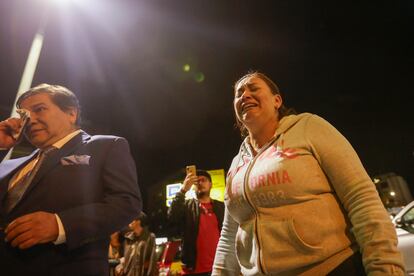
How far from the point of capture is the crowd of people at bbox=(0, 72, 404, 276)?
5.13 feet

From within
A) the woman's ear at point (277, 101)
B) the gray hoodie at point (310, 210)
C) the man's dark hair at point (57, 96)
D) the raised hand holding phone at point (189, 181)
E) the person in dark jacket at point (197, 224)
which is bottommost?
the person in dark jacket at point (197, 224)

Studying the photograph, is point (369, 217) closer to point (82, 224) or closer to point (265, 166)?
point (265, 166)

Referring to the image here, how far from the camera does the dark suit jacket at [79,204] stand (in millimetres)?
1626

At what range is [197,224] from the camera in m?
4.96

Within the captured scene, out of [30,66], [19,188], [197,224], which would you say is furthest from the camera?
[197,224]

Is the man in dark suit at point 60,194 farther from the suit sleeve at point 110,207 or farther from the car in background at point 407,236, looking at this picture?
the car in background at point 407,236

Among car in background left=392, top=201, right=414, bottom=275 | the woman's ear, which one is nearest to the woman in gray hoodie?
the woman's ear

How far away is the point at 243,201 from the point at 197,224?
3.19 meters

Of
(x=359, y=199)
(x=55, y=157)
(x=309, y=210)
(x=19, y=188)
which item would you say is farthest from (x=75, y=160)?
(x=359, y=199)

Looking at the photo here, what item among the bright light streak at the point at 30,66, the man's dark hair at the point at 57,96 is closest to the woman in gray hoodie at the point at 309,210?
the man's dark hair at the point at 57,96

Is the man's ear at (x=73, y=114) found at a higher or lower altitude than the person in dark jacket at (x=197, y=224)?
higher

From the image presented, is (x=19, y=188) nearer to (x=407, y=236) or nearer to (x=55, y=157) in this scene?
(x=55, y=157)

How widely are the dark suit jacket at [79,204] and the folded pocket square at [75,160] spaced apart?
0.02 meters

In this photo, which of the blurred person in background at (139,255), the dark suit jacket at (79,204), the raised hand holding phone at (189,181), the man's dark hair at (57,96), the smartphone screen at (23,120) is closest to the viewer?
the dark suit jacket at (79,204)
